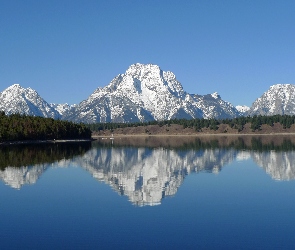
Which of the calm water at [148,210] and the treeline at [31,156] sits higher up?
the treeline at [31,156]

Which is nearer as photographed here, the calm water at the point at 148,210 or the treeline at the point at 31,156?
the calm water at the point at 148,210

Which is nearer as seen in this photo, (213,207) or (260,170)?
(213,207)

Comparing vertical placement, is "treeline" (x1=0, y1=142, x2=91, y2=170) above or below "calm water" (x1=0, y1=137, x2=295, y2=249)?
above

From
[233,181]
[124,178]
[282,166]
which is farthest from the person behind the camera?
[282,166]

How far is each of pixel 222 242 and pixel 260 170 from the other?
51885 mm

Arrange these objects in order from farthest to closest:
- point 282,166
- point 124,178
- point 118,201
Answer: point 282,166, point 124,178, point 118,201

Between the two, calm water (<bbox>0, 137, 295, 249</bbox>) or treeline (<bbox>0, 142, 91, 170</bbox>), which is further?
treeline (<bbox>0, 142, 91, 170</bbox>)

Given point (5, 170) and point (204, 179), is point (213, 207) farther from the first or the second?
point (5, 170)

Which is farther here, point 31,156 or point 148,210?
point 31,156

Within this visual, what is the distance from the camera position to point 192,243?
31.7 metres

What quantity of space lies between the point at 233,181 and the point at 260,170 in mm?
17672

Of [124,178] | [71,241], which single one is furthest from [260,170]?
[71,241]

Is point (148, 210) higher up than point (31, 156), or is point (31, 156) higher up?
point (31, 156)

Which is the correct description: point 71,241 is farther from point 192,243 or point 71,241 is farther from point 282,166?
point 282,166
